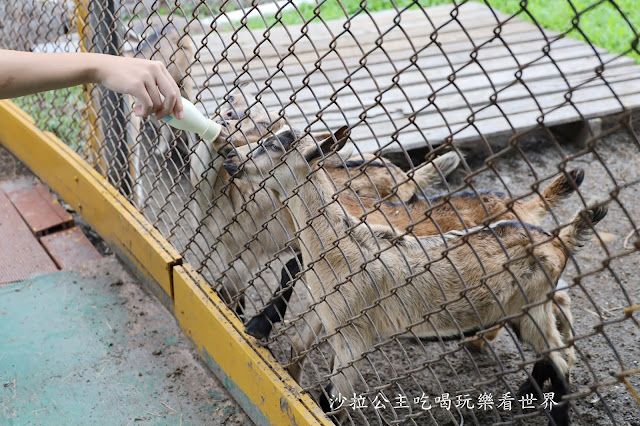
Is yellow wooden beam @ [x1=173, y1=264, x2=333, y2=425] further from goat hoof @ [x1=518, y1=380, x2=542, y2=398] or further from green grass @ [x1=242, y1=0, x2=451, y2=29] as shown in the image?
green grass @ [x1=242, y1=0, x2=451, y2=29]

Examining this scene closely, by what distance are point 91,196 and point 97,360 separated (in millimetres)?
1221

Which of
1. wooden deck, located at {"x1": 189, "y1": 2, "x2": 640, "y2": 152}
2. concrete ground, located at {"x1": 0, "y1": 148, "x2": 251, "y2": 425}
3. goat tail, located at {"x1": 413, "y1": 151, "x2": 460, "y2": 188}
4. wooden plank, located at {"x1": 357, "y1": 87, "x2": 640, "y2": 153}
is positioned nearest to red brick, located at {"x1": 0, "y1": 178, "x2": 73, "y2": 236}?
concrete ground, located at {"x1": 0, "y1": 148, "x2": 251, "y2": 425}

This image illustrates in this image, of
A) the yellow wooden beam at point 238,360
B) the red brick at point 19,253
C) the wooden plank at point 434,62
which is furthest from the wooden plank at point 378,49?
the yellow wooden beam at point 238,360

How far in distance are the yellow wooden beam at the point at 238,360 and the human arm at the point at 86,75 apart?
4.21 feet

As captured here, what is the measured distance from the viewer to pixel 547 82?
5.79m

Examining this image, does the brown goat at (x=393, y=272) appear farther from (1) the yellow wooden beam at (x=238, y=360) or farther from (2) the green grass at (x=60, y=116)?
(2) the green grass at (x=60, y=116)

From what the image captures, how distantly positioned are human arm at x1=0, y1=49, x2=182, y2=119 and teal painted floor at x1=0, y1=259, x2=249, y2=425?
159cm

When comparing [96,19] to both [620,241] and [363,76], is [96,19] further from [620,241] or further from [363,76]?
[620,241]

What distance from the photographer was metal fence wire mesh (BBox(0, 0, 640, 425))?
217cm

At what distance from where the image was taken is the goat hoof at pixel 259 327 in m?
3.00

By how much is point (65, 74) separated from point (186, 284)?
153 cm

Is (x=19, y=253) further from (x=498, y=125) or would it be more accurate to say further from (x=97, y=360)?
(x=498, y=125)

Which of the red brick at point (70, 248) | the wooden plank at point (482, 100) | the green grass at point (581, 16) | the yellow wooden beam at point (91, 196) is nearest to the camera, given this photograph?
the yellow wooden beam at point (91, 196)

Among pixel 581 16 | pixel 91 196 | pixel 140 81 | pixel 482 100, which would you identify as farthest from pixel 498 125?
pixel 140 81
